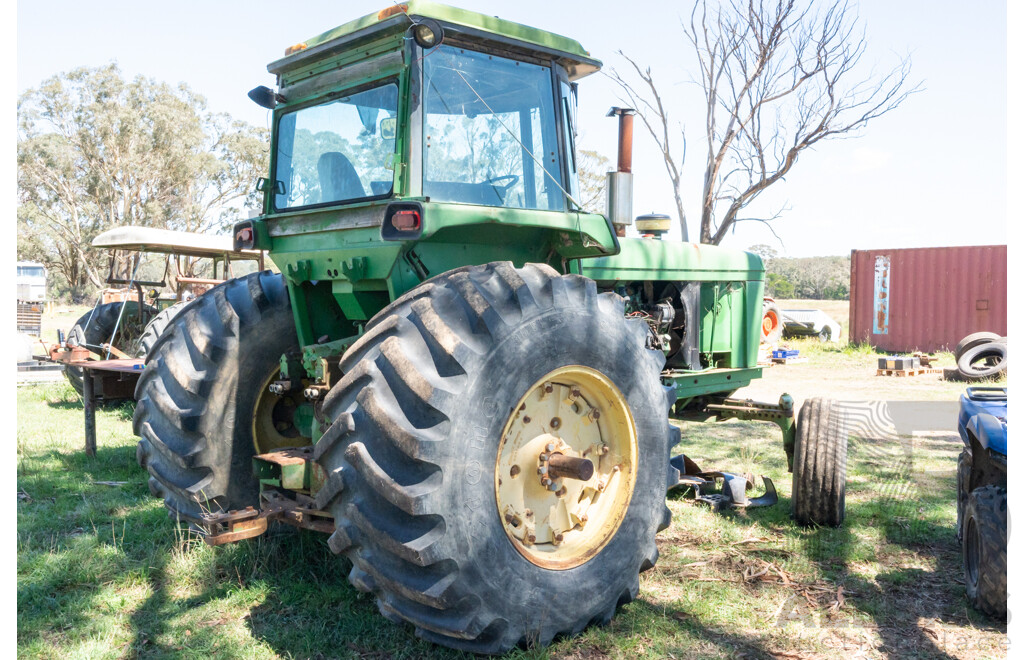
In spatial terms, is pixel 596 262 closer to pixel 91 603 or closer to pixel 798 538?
pixel 798 538

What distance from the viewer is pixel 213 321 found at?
4.13 metres

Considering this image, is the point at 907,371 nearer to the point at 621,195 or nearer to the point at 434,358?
the point at 621,195

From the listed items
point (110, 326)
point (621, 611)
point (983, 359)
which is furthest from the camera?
point (983, 359)

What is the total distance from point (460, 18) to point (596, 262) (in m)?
1.99

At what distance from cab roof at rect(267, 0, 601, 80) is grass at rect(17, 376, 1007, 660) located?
254 centimetres

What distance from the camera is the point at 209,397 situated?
4027 millimetres

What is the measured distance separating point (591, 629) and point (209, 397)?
2.21 metres

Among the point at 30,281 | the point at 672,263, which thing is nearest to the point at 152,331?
the point at 672,263

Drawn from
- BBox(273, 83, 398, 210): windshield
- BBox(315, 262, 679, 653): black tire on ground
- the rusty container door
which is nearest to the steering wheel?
BBox(273, 83, 398, 210): windshield

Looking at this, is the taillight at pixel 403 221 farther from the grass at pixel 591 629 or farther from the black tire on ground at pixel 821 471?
the black tire on ground at pixel 821 471

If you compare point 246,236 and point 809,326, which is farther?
point 809,326

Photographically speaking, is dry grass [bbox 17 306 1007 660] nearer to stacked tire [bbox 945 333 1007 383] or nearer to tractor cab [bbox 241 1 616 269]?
tractor cab [bbox 241 1 616 269]

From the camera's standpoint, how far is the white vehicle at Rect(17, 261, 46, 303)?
23328mm

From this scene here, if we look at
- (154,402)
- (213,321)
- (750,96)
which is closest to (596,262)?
(213,321)
